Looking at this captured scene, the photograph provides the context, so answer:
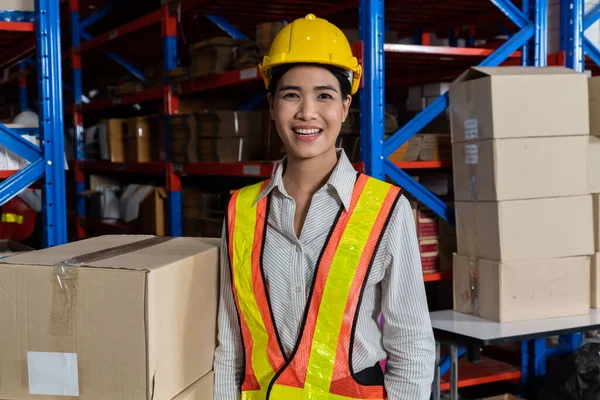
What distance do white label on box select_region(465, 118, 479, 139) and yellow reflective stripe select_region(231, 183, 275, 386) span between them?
1.77m

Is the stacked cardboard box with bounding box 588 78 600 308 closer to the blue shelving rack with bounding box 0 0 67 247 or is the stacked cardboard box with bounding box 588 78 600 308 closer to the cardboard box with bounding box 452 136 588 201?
the cardboard box with bounding box 452 136 588 201

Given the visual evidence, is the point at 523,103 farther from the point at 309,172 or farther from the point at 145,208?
the point at 145,208

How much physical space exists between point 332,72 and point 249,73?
198 centimetres

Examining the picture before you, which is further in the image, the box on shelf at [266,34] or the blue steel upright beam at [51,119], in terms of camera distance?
the box on shelf at [266,34]

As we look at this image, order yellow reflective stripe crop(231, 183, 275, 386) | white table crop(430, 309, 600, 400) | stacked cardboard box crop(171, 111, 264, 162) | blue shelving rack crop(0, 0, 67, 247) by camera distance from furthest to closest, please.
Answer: stacked cardboard box crop(171, 111, 264, 162) < white table crop(430, 309, 600, 400) < blue shelving rack crop(0, 0, 67, 247) < yellow reflective stripe crop(231, 183, 275, 386)

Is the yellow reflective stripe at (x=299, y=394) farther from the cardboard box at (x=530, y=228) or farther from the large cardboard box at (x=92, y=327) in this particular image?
the cardboard box at (x=530, y=228)

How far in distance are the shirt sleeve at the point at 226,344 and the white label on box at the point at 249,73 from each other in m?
1.93

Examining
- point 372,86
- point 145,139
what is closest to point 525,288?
point 372,86

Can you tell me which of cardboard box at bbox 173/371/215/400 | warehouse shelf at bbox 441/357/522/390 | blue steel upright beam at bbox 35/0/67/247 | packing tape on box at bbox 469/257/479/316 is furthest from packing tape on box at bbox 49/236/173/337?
warehouse shelf at bbox 441/357/522/390

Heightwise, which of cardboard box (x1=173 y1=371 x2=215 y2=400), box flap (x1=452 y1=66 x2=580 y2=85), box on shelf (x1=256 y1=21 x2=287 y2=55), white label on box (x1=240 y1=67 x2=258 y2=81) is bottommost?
cardboard box (x1=173 y1=371 x2=215 y2=400)

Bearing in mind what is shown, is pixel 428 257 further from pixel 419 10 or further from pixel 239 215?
pixel 239 215

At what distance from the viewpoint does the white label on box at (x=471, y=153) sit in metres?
3.46

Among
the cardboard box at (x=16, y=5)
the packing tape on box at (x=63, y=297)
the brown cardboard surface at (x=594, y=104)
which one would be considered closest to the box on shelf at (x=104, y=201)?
the cardboard box at (x=16, y=5)

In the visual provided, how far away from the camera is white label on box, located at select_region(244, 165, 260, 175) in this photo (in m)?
3.83
